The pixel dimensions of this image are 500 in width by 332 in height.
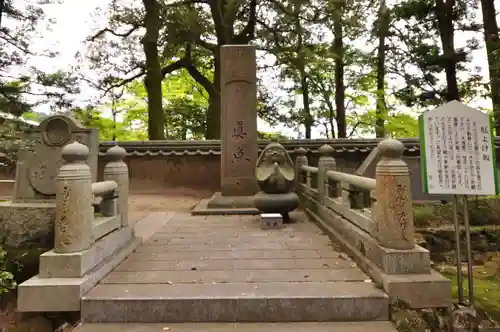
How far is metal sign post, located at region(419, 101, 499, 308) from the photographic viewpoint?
116 inches

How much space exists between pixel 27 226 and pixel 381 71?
14.0 meters

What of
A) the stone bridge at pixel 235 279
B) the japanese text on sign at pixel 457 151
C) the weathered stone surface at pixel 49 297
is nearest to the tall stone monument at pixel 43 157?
the stone bridge at pixel 235 279

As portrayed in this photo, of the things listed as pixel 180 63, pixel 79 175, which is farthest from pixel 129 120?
pixel 79 175

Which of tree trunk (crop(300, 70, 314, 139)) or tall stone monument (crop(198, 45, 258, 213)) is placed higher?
tree trunk (crop(300, 70, 314, 139))

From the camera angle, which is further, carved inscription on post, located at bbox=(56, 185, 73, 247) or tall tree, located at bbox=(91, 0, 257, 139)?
tall tree, located at bbox=(91, 0, 257, 139)

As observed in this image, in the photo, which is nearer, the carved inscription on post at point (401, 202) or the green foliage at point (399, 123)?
the carved inscription on post at point (401, 202)

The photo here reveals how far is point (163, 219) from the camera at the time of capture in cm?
630

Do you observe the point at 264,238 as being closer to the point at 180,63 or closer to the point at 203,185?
the point at 203,185

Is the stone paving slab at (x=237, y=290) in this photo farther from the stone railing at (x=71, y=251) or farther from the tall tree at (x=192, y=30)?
the tall tree at (x=192, y=30)

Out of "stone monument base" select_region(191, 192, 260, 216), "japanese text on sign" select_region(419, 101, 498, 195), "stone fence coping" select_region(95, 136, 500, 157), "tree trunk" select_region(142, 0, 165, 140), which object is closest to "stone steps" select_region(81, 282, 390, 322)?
"japanese text on sign" select_region(419, 101, 498, 195)

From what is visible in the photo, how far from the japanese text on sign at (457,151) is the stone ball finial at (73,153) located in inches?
121

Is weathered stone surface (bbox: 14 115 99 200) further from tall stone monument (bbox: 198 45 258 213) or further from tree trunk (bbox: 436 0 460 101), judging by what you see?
tree trunk (bbox: 436 0 460 101)

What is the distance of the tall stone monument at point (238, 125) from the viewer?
7.37 metres

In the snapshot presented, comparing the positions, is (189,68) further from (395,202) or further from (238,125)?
(395,202)
